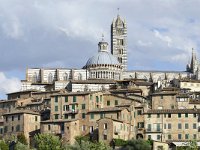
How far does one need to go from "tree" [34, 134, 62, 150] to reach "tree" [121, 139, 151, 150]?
803cm

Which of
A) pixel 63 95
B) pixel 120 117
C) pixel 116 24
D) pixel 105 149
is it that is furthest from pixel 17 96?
pixel 116 24

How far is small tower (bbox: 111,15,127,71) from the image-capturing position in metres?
174

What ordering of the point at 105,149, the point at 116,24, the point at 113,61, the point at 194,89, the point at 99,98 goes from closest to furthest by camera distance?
the point at 105,149, the point at 99,98, the point at 194,89, the point at 113,61, the point at 116,24

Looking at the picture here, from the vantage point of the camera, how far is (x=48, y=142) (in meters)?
79.2

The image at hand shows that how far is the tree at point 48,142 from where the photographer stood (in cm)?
7862

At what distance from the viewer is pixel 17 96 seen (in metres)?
113

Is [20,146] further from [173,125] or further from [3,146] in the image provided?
[173,125]

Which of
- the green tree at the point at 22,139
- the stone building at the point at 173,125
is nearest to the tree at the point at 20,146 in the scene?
the green tree at the point at 22,139

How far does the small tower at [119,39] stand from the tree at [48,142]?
3637 inches

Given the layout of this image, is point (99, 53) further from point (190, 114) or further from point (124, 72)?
point (190, 114)

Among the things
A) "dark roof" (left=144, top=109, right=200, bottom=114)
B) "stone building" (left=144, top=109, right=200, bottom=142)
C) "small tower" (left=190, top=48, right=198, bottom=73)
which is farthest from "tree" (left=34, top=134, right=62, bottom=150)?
"small tower" (left=190, top=48, right=198, bottom=73)

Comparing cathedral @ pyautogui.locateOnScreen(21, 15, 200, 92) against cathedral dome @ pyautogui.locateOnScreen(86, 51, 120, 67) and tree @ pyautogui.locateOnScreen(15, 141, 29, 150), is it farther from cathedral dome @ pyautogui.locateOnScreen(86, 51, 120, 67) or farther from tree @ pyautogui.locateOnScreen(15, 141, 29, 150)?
tree @ pyautogui.locateOnScreen(15, 141, 29, 150)

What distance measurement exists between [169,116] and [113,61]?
55.4 meters

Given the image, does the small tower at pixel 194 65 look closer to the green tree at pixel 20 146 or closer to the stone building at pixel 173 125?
the stone building at pixel 173 125
